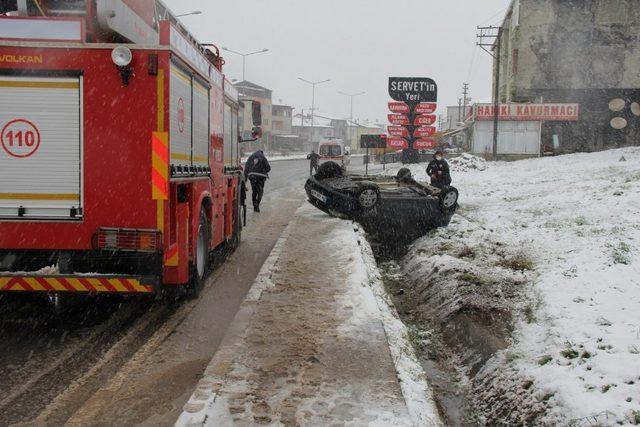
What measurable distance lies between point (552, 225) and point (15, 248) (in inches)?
351

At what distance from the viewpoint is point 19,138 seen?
543cm

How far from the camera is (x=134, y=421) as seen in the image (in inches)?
158

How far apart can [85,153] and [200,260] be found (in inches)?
93.6

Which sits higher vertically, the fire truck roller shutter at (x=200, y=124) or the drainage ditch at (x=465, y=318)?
the fire truck roller shutter at (x=200, y=124)

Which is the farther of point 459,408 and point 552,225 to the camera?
point 552,225

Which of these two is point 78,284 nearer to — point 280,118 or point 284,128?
point 280,118

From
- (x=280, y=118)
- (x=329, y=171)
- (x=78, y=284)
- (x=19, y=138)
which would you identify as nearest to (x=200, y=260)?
(x=78, y=284)

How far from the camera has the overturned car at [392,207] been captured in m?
12.0

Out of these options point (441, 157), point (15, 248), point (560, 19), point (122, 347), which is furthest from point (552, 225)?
point (560, 19)

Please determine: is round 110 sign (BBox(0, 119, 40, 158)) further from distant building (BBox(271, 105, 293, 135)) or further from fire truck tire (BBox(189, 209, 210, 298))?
distant building (BBox(271, 105, 293, 135))

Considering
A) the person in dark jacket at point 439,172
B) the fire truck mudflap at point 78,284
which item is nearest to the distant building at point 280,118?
the person in dark jacket at point 439,172

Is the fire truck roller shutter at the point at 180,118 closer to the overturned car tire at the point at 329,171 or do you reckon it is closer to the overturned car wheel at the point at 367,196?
the overturned car wheel at the point at 367,196

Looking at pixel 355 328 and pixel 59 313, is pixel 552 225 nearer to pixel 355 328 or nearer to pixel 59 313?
pixel 355 328

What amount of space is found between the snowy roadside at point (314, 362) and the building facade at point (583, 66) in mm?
42344
